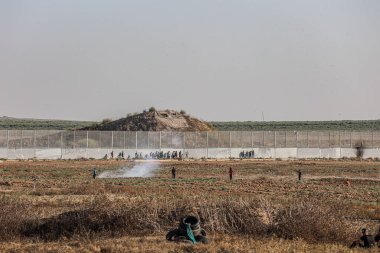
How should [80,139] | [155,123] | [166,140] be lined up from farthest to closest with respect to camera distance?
[155,123]
[166,140]
[80,139]

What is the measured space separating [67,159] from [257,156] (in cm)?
2386

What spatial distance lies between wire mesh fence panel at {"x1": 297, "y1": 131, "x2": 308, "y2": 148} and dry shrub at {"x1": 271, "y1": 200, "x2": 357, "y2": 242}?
224 ft

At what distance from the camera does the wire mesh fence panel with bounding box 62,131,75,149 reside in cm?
7951

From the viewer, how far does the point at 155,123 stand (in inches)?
3944

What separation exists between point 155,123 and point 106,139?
18638mm

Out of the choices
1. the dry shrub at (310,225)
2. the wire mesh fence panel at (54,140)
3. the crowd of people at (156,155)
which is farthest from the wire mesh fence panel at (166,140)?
the dry shrub at (310,225)

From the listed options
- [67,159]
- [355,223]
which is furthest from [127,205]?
[67,159]

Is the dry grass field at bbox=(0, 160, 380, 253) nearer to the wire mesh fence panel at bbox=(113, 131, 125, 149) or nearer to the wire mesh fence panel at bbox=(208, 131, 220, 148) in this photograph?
the wire mesh fence panel at bbox=(113, 131, 125, 149)

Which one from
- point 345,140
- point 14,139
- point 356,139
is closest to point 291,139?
point 345,140

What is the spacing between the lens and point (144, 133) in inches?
3302

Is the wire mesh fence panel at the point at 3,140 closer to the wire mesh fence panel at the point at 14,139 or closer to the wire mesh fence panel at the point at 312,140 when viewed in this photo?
the wire mesh fence panel at the point at 14,139

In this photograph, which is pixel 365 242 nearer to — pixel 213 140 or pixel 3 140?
pixel 3 140

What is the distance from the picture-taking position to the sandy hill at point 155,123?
3930 inches

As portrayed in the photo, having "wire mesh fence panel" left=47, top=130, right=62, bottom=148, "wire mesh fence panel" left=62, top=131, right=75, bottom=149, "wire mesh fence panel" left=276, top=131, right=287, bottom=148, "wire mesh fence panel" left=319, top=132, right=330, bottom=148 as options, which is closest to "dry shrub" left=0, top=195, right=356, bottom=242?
"wire mesh fence panel" left=47, top=130, right=62, bottom=148
